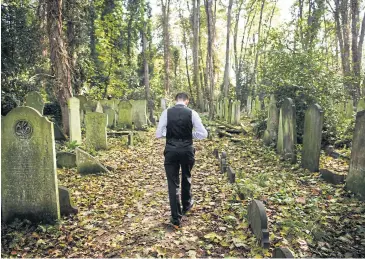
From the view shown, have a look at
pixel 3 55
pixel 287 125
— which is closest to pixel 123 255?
pixel 287 125

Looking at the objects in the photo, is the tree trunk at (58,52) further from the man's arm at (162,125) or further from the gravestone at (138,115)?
the man's arm at (162,125)

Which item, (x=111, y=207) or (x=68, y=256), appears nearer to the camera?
(x=68, y=256)

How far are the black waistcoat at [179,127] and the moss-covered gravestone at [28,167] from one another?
168 centimetres

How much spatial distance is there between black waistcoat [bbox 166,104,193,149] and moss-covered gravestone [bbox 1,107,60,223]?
168cm

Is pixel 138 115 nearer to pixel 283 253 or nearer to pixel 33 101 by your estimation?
pixel 33 101

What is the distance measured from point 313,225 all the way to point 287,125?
415 cm

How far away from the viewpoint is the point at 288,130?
7.54 metres

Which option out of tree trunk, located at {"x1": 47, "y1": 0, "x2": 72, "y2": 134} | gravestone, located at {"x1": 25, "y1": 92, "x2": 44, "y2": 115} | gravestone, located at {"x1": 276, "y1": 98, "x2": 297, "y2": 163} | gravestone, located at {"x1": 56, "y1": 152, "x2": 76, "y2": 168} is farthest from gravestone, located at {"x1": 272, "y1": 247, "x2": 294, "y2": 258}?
gravestone, located at {"x1": 25, "y1": 92, "x2": 44, "y2": 115}

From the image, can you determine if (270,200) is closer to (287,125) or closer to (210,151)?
(287,125)

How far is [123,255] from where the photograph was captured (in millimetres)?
3420

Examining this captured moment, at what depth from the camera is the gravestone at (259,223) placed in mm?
3309

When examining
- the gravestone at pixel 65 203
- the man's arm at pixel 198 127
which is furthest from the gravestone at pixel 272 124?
the gravestone at pixel 65 203

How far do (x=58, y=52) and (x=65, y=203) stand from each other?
266 inches

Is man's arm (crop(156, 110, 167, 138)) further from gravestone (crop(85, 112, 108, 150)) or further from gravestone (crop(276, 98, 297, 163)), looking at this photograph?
gravestone (crop(85, 112, 108, 150))
